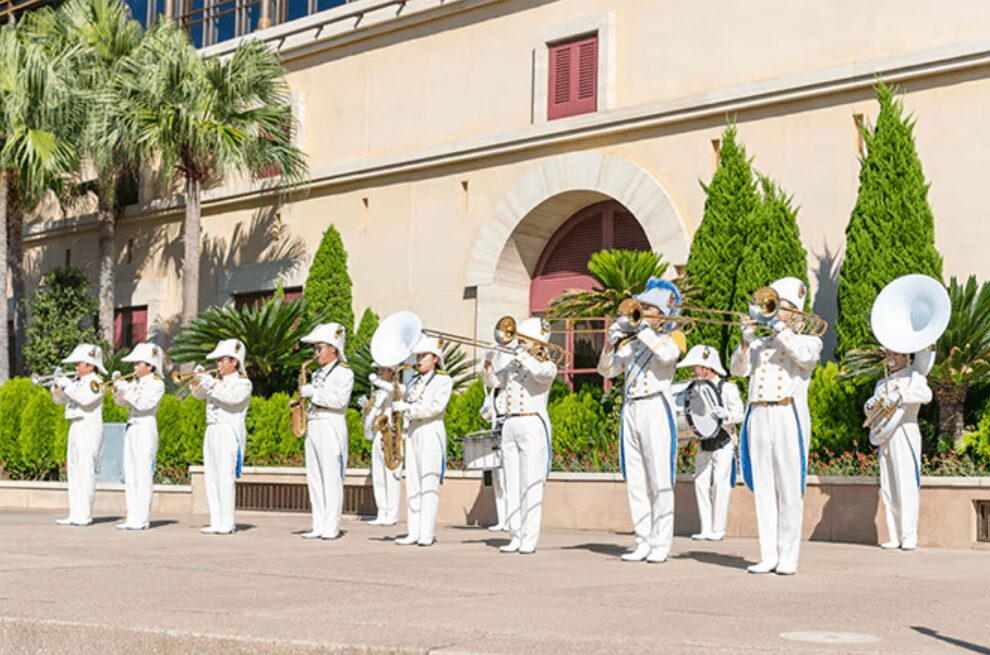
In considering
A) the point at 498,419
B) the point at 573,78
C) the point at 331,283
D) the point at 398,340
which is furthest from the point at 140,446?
the point at 573,78

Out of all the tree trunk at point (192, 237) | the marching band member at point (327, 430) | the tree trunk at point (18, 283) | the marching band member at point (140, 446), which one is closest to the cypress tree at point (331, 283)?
the tree trunk at point (192, 237)

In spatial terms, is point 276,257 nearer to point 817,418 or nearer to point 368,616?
point 817,418

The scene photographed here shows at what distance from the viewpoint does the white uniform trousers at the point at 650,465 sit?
37.5ft

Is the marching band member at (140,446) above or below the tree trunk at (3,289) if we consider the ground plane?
below

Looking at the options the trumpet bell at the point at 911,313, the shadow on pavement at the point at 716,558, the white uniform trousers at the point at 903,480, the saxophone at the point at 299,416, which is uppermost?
the trumpet bell at the point at 911,313

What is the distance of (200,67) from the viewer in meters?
24.7

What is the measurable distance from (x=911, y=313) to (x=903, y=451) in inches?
68.6

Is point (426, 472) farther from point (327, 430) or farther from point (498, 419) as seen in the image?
point (327, 430)

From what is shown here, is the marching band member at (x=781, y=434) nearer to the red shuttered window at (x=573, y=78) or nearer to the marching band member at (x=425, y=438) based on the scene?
the marching band member at (x=425, y=438)

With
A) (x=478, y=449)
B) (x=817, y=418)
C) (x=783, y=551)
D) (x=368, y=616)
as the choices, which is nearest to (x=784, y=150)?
(x=817, y=418)

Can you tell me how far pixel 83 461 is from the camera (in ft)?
54.6

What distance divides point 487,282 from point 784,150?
18.6 feet

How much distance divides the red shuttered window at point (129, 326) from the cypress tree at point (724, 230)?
13.9 meters

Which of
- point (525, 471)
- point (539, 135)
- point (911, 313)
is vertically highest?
point (539, 135)
